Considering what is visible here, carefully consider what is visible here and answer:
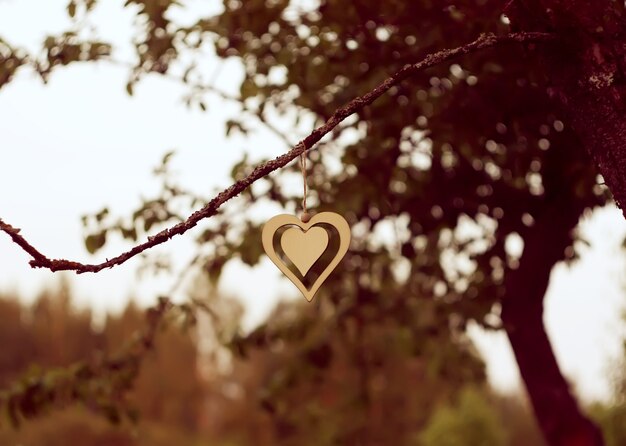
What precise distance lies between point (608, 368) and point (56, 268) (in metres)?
6.41

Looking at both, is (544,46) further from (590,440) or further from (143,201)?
(590,440)

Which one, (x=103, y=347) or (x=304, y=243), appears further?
(x=103, y=347)

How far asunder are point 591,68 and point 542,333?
3312 mm

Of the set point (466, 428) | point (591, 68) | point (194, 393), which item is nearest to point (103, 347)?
point (194, 393)

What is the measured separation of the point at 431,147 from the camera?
201 inches

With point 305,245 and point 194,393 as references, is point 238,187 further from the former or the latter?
point 194,393

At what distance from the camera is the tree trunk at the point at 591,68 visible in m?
2.86

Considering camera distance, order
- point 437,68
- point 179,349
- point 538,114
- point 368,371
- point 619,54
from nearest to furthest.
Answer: point 619,54, point 437,68, point 538,114, point 368,371, point 179,349

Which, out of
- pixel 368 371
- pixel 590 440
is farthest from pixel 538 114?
pixel 368 371

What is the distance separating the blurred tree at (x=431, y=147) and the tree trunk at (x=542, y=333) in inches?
0.4

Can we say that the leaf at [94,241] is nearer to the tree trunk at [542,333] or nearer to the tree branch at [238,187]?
the tree branch at [238,187]

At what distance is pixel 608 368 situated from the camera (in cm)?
767

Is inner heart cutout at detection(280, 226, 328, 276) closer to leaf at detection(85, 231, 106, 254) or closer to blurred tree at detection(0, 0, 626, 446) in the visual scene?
blurred tree at detection(0, 0, 626, 446)

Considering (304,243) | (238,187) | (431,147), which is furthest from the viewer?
(431,147)
